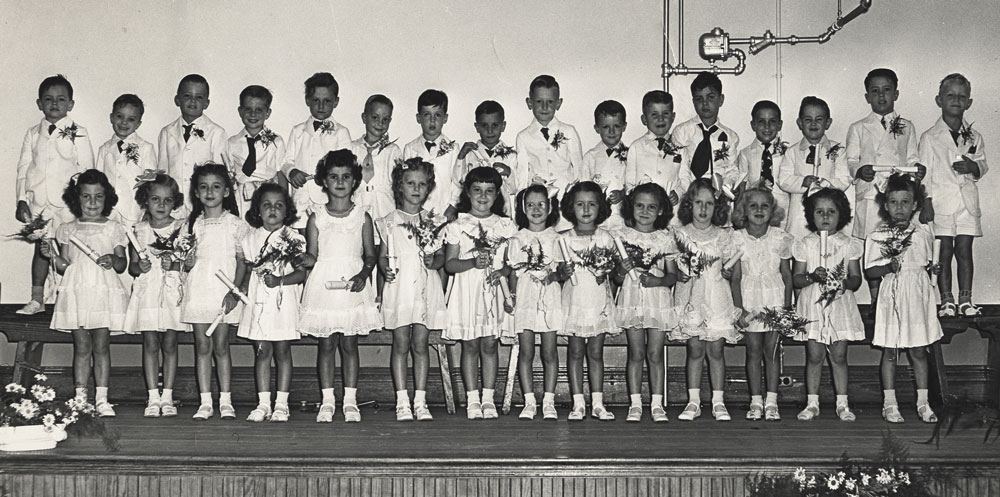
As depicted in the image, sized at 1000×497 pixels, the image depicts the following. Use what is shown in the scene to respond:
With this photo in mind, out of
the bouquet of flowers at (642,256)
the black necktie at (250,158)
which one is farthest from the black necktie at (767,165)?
the black necktie at (250,158)

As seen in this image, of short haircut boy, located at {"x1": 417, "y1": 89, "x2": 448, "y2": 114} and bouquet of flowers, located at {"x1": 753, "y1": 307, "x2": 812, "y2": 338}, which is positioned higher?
short haircut boy, located at {"x1": 417, "y1": 89, "x2": 448, "y2": 114}

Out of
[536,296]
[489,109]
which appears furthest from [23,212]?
[536,296]

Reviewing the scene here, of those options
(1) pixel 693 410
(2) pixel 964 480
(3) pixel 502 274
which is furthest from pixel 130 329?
(2) pixel 964 480

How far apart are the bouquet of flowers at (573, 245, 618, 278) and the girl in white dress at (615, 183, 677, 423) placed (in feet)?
0.25

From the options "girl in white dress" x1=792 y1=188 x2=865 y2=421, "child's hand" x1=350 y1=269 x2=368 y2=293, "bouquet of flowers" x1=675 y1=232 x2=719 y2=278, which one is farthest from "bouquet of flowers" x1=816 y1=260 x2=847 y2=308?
"child's hand" x1=350 y1=269 x2=368 y2=293

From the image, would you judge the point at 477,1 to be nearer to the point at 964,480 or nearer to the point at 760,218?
the point at 760,218

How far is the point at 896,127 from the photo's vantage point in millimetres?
7793

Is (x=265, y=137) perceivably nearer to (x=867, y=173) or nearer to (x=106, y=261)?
(x=106, y=261)

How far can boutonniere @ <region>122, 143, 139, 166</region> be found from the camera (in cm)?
783

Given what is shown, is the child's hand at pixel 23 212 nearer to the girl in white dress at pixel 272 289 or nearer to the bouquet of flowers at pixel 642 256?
the girl in white dress at pixel 272 289

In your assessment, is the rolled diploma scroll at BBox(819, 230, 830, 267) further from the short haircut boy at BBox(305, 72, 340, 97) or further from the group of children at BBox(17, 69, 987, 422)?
the short haircut boy at BBox(305, 72, 340, 97)

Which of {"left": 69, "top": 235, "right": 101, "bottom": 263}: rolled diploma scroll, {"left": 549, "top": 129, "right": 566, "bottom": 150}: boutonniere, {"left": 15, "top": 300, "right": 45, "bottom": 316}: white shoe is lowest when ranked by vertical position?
{"left": 15, "top": 300, "right": 45, "bottom": 316}: white shoe

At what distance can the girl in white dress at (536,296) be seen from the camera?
6586 mm

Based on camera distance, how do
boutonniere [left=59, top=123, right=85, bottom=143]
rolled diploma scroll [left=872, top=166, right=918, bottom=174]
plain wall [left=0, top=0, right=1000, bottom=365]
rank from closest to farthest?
rolled diploma scroll [left=872, top=166, right=918, bottom=174]
boutonniere [left=59, top=123, right=85, bottom=143]
plain wall [left=0, top=0, right=1000, bottom=365]
